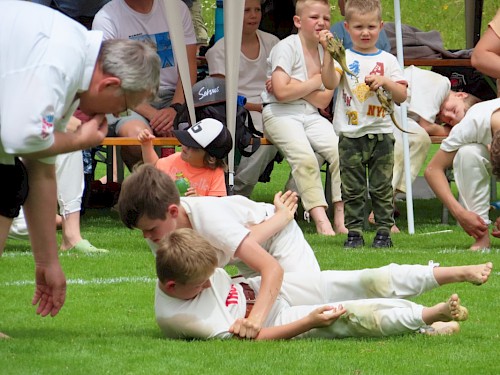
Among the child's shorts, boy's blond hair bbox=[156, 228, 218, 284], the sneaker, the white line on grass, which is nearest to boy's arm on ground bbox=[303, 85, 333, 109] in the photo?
the sneaker

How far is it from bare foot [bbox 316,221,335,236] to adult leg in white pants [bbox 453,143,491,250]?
1.19 m

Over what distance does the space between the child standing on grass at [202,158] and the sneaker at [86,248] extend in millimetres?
652

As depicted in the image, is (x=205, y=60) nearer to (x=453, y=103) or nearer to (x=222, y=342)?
(x=453, y=103)

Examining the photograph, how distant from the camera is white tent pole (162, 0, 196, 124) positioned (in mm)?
8781

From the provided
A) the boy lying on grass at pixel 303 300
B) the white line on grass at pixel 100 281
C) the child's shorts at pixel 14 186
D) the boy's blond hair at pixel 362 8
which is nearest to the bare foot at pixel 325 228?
the boy's blond hair at pixel 362 8

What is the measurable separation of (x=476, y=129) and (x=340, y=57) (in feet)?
3.27

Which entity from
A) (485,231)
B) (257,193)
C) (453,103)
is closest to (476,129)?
(485,231)

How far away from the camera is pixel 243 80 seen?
10.0m

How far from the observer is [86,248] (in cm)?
784

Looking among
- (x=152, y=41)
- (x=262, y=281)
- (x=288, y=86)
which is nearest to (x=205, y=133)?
(x=288, y=86)

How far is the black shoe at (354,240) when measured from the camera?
8.09m

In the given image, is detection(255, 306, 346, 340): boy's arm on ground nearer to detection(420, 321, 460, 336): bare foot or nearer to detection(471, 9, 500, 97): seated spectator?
detection(420, 321, 460, 336): bare foot

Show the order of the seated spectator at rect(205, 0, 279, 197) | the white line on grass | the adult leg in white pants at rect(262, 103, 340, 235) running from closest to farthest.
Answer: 1. the white line on grass
2. the adult leg in white pants at rect(262, 103, 340, 235)
3. the seated spectator at rect(205, 0, 279, 197)

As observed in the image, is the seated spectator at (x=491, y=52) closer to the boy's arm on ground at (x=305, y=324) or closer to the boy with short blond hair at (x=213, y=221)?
the boy with short blond hair at (x=213, y=221)
